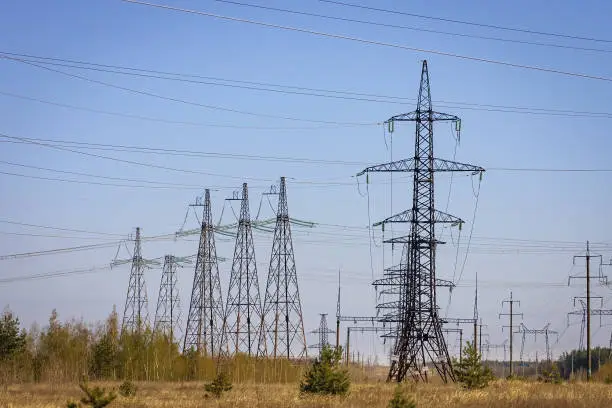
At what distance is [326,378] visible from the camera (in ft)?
146

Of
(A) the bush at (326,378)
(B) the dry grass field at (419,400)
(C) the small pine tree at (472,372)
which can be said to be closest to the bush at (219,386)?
(B) the dry grass field at (419,400)

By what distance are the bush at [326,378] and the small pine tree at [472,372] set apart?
6.86 metres

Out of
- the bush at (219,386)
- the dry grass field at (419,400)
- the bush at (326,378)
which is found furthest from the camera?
the bush at (219,386)

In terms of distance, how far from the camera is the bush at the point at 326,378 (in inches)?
1747

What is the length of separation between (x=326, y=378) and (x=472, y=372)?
28.1 feet

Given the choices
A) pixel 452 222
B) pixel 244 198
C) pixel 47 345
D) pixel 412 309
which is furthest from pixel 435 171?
pixel 47 345

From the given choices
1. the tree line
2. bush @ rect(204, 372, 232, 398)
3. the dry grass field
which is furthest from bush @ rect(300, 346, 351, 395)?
the tree line

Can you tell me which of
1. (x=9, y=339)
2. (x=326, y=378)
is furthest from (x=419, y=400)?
(x=9, y=339)

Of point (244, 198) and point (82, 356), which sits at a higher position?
point (244, 198)

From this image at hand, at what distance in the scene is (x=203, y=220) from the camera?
256 feet

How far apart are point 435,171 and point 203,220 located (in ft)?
91.1

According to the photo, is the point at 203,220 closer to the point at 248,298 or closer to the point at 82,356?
the point at 248,298

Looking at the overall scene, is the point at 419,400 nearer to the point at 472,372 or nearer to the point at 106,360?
the point at 472,372

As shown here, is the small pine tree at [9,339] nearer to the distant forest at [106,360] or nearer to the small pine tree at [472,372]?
the distant forest at [106,360]
